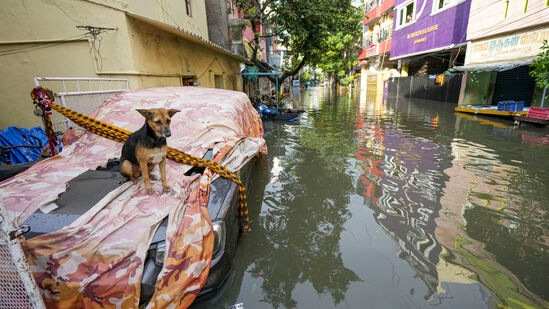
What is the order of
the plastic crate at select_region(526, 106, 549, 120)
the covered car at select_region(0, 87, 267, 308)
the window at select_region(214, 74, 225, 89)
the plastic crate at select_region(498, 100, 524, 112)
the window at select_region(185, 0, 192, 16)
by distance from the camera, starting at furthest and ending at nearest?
the window at select_region(214, 74, 225, 89) < the window at select_region(185, 0, 192, 16) < the plastic crate at select_region(498, 100, 524, 112) < the plastic crate at select_region(526, 106, 549, 120) < the covered car at select_region(0, 87, 267, 308)

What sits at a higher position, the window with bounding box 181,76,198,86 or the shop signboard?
the shop signboard

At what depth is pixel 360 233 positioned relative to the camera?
3387mm

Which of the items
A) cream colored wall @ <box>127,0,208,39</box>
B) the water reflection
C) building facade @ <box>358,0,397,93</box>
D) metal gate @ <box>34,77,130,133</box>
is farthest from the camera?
building facade @ <box>358,0,397,93</box>

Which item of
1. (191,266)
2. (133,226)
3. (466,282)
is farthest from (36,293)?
(466,282)

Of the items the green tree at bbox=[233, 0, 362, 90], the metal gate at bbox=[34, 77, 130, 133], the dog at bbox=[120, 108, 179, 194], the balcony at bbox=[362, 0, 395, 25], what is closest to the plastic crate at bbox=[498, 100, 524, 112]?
the green tree at bbox=[233, 0, 362, 90]

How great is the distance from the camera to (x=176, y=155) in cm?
277

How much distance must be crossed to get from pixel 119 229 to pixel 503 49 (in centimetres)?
1683

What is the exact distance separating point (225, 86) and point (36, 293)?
47.8 ft

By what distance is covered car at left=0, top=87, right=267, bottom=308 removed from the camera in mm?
1686

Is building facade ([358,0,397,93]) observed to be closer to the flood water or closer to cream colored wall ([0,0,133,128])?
the flood water

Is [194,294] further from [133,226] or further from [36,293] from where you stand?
[36,293]

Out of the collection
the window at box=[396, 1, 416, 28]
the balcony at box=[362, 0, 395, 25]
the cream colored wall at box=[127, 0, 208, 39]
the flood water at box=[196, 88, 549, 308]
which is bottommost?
the flood water at box=[196, 88, 549, 308]

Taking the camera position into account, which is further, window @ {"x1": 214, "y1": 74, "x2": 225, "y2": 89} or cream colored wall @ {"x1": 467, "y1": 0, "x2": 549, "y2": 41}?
window @ {"x1": 214, "y1": 74, "x2": 225, "y2": 89}

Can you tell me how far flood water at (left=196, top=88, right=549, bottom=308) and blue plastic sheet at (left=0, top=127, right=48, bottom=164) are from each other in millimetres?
3896
